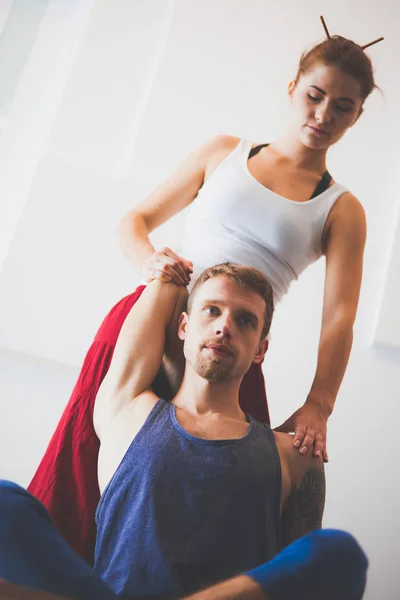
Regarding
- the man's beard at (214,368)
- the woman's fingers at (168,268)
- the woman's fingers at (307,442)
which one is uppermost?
A: the woman's fingers at (168,268)

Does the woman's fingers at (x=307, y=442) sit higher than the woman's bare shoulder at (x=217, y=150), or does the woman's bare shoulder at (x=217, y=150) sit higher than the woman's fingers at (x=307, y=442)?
the woman's bare shoulder at (x=217, y=150)

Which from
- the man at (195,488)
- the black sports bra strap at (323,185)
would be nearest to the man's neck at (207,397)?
the man at (195,488)

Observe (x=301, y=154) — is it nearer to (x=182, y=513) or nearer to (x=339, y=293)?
(x=339, y=293)

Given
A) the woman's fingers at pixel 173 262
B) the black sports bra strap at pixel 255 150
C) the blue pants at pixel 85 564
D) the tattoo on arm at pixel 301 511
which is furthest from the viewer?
the black sports bra strap at pixel 255 150

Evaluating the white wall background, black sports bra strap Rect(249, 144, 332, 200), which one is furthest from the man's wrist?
the white wall background

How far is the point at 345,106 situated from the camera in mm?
1297

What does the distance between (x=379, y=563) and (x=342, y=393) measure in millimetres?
497

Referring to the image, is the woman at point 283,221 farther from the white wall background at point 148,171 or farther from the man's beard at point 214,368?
the white wall background at point 148,171

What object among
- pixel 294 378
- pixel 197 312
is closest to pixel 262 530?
Answer: pixel 197 312

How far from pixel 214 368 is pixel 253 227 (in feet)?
1.01

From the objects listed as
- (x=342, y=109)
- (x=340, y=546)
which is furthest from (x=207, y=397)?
(x=342, y=109)

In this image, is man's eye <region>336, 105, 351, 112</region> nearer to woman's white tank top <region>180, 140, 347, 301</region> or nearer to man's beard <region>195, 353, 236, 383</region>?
woman's white tank top <region>180, 140, 347, 301</region>

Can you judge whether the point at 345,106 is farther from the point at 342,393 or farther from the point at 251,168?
the point at 342,393

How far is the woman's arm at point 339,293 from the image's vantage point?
49.4 inches
